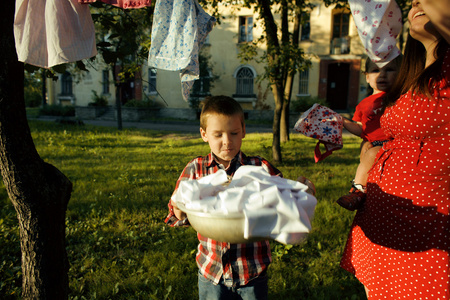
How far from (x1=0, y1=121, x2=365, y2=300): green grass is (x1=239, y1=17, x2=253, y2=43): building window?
16.6 m

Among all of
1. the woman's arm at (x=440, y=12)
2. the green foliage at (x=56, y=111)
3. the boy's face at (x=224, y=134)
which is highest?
the woman's arm at (x=440, y=12)

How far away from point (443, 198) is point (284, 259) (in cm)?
186

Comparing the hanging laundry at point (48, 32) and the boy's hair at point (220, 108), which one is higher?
the hanging laundry at point (48, 32)

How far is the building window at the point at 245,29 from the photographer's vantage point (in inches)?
823

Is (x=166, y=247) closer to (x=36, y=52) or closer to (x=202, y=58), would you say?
(x=36, y=52)

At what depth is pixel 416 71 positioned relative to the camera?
1.69m

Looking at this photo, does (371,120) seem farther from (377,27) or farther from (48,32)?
(48,32)

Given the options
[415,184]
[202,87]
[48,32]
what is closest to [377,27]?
[415,184]

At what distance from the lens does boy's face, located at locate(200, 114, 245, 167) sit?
166 cm

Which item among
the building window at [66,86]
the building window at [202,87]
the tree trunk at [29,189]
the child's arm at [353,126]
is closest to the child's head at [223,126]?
the child's arm at [353,126]

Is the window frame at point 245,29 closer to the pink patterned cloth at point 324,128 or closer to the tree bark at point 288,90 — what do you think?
the tree bark at point 288,90

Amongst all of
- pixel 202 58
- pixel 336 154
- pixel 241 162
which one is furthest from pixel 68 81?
pixel 241 162

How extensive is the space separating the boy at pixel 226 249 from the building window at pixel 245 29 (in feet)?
66.8

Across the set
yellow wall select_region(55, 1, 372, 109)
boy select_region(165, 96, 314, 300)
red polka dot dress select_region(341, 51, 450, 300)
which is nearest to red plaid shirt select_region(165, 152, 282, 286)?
boy select_region(165, 96, 314, 300)
